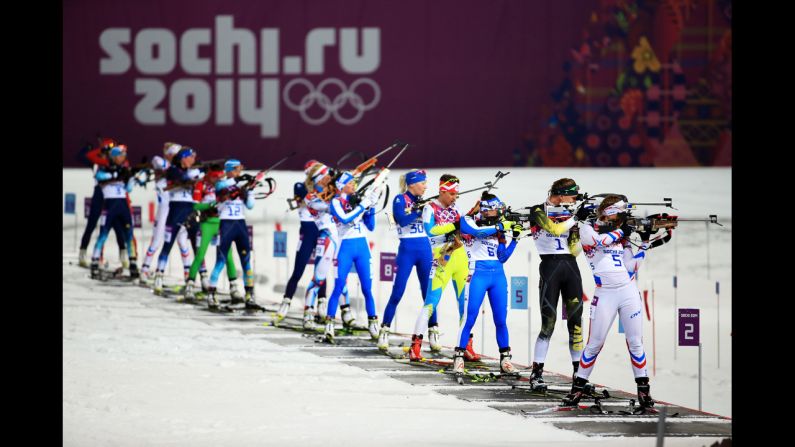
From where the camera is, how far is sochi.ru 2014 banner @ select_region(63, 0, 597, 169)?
28656 mm

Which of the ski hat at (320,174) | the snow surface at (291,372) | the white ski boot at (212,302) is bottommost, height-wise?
the snow surface at (291,372)

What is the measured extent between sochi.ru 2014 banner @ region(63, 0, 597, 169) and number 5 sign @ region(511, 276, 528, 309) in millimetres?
16286

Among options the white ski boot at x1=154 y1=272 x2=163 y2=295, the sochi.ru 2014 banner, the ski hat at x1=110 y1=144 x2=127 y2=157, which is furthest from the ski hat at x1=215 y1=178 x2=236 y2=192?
the sochi.ru 2014 banner

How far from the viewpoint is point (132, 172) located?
57.1ft

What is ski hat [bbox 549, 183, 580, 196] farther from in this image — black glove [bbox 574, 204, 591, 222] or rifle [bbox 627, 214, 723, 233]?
rifle [bbox 627, 214, 723, 233]

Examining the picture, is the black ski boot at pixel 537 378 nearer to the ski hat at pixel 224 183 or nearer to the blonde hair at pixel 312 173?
the blonde hair at pixel 312 173

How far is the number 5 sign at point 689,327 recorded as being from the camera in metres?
11.1

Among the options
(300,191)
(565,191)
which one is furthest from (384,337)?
(565,191)

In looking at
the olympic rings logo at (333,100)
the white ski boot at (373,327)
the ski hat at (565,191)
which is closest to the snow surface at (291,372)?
the white ski boot at (373,327)

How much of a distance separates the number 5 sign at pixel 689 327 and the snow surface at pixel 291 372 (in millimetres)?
1860
